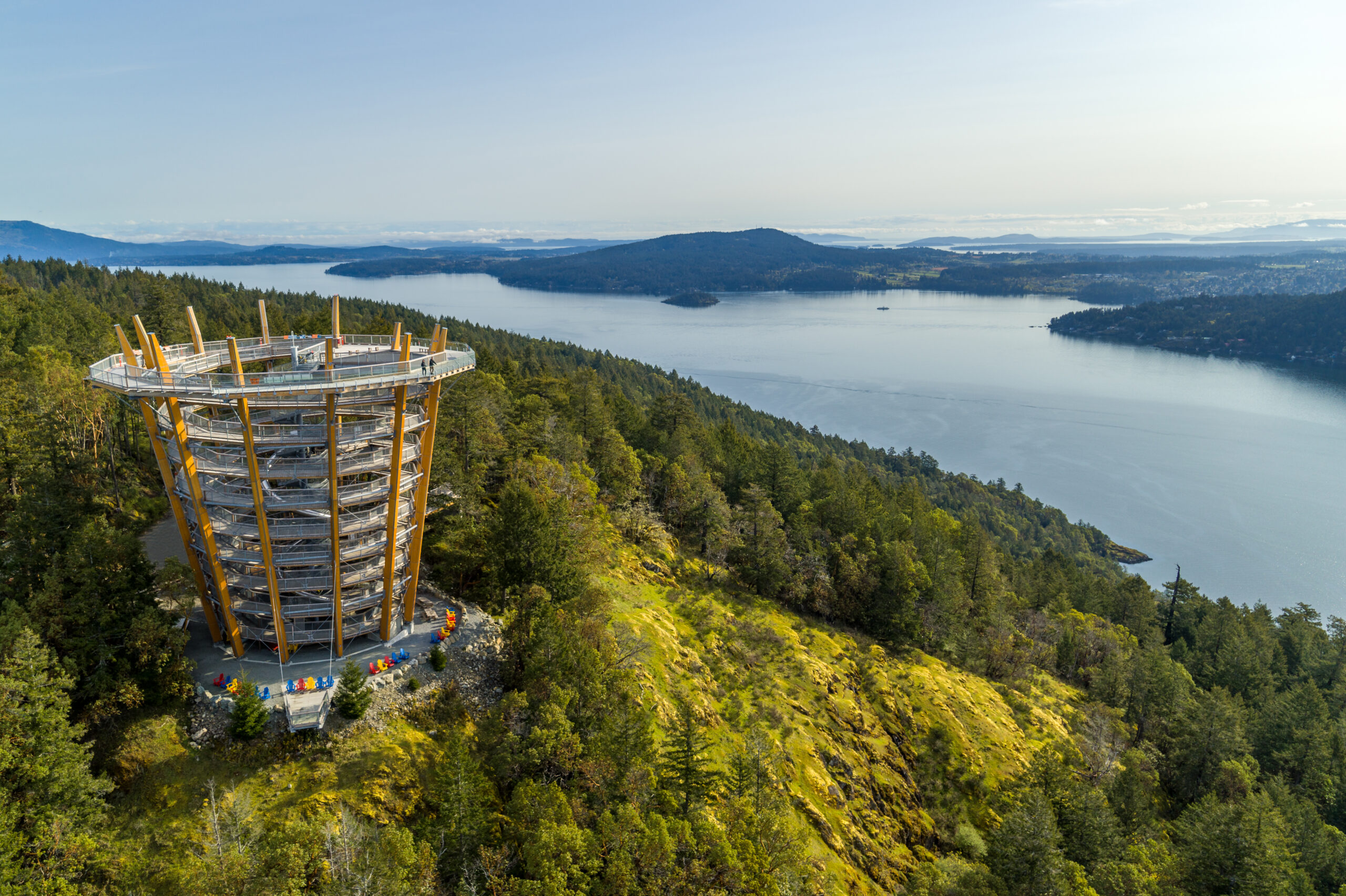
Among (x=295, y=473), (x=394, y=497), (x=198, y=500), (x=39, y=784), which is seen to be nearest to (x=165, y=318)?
(x=198, y=500)

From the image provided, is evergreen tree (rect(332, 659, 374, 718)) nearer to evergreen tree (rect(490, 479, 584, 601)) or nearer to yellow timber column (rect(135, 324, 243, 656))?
yellow timber column (rect(135, 324, 243, 656))

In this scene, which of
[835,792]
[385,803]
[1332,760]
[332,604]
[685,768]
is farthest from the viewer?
[1332,760]

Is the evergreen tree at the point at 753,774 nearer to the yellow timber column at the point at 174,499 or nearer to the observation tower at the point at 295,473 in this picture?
the observation tower at the point at 295,473

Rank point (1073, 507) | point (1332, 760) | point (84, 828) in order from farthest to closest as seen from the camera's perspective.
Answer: point (1073, 507), point (1332, 760), point (84, 828)

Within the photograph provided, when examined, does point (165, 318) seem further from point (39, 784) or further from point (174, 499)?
point (39, 784)

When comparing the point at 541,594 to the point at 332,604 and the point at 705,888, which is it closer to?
the point at 332,604

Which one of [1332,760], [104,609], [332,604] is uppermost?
[104,609]

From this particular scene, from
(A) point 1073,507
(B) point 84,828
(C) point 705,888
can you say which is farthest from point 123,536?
(A) point 1073,507

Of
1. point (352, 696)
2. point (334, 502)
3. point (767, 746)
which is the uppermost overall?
point (334, 502)
